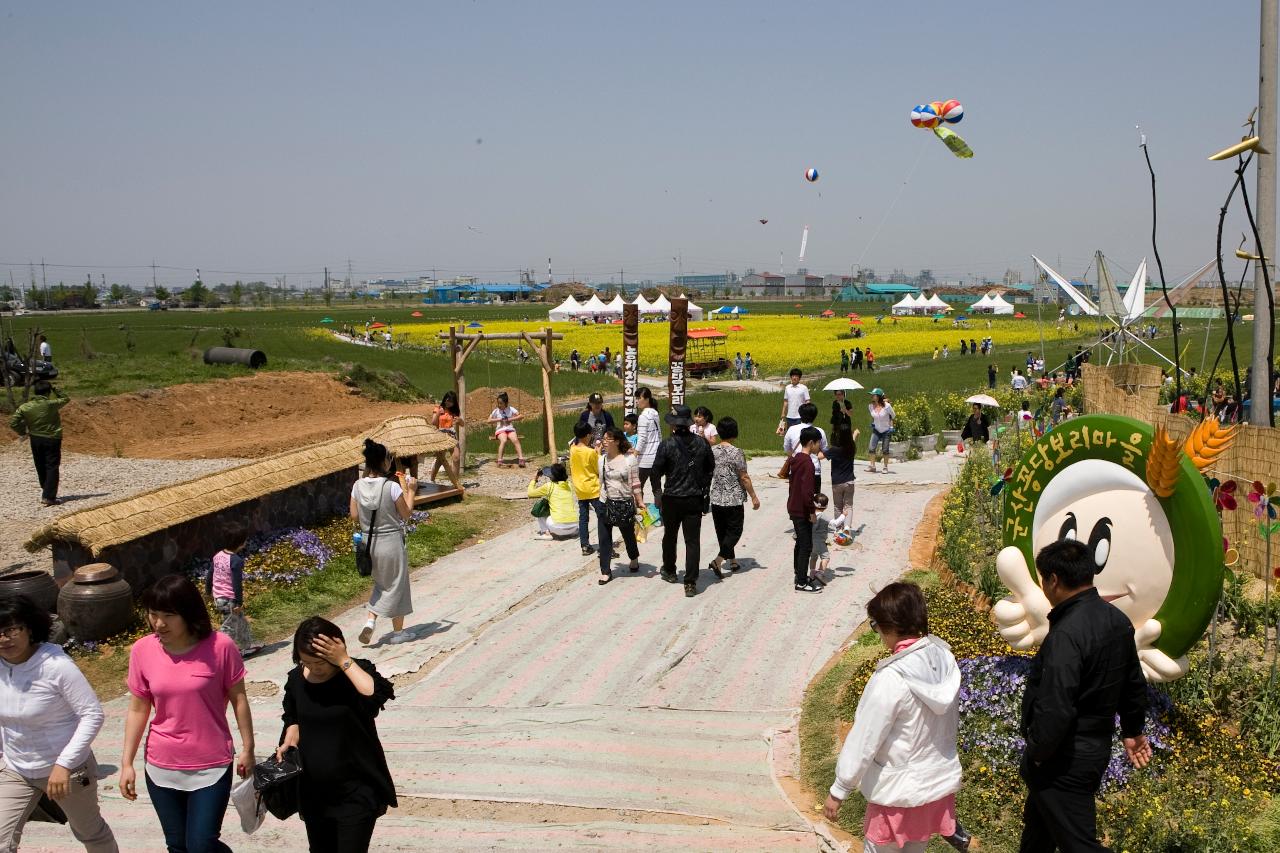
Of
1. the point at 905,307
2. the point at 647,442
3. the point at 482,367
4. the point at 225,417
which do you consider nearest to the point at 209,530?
the point at 647,442

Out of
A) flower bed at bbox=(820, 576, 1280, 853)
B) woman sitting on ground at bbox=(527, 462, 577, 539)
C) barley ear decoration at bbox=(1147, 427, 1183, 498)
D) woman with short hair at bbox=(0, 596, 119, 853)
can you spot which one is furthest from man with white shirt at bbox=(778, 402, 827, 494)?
woman with short hair at bbox=(0, 596, 119, 853)

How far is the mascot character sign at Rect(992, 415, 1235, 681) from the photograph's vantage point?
4867mm

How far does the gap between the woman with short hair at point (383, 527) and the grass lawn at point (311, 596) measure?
4.33 ft

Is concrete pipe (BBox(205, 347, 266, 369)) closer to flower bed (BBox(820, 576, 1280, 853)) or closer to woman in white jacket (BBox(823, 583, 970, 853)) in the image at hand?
flower bed (BBox(820, 576, 1280, 853))

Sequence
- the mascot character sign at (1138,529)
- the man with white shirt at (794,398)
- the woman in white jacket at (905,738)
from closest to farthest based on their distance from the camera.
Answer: the woman in white jacket at (905,738) → the mascot character sign at (1138,529) → the man with white shirt at (794,398)

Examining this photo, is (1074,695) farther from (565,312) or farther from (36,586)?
(565,312)

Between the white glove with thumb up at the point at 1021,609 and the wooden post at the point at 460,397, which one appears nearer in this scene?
the white glove with thumb up at the point at 1021,609

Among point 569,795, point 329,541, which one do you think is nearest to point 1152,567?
point 569,795


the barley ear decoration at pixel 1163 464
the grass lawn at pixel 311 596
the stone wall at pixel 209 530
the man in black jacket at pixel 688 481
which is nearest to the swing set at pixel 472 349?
the grass lawn at pixel 311 596

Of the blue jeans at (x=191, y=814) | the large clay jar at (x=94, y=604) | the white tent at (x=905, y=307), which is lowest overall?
the large clay jar at (x=94, y=604)

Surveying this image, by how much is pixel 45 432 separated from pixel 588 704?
10.7 m

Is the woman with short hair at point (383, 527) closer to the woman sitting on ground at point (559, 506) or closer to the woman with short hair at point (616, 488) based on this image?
the woman with short hair at point (616, 488)

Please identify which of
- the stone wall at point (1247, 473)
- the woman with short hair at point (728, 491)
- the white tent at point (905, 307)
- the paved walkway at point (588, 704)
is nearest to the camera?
the paved walkway at point (588, 704)

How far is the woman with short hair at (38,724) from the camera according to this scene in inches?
160
